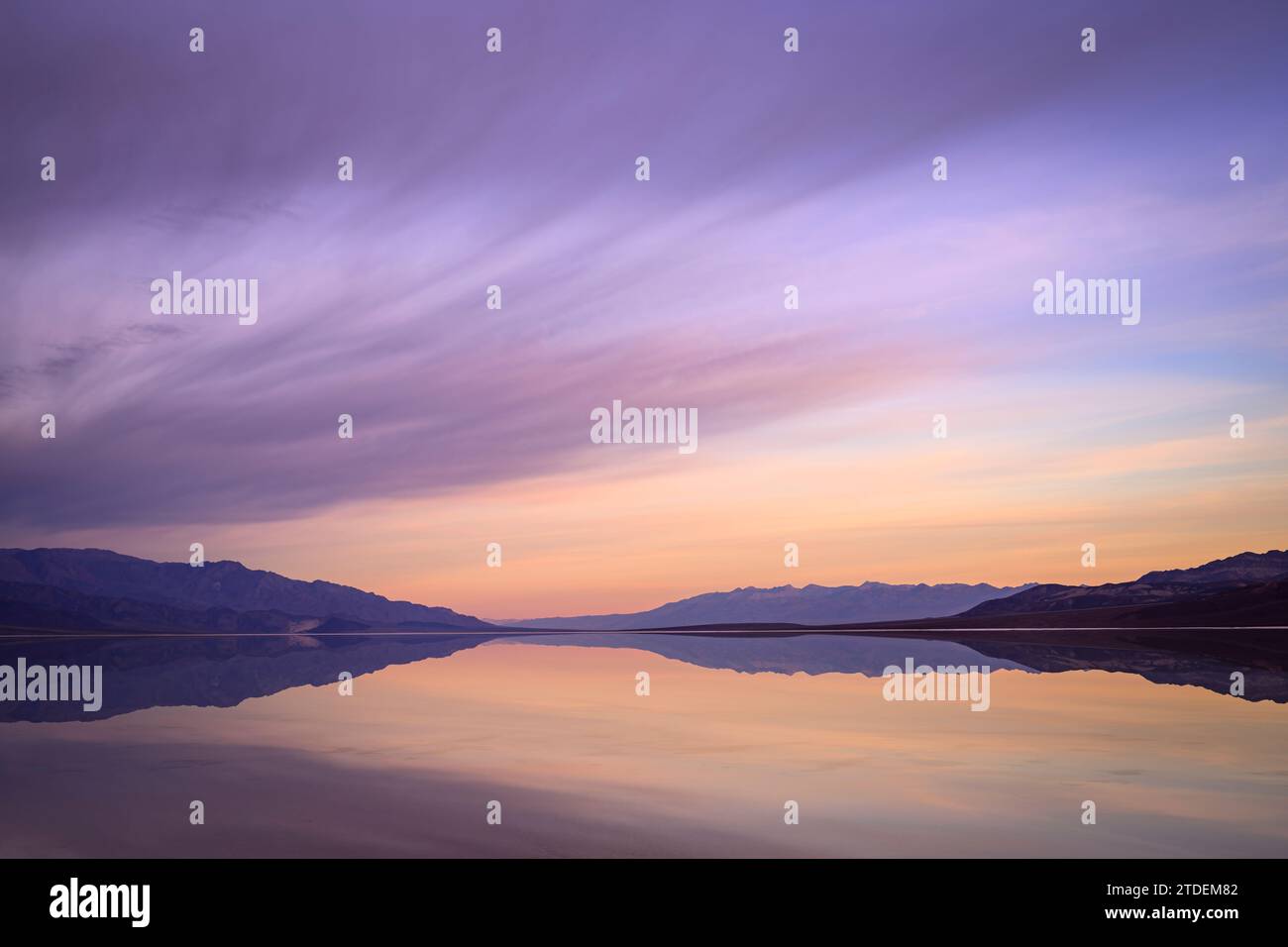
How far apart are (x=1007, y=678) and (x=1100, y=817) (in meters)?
27.4

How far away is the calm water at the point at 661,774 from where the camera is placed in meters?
13.8

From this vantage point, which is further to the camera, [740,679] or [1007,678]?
[740,679]

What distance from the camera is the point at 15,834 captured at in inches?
572

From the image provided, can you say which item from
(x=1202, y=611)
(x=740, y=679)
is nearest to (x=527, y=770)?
(x=740, y=679)

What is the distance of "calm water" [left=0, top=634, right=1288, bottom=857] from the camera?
13773mm

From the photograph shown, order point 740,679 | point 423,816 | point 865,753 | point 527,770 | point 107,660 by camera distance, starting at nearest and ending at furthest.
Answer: point 423,816
point 527,770
point 865,753
point 740,679
point 107,660

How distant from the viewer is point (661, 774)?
1867 centimetres

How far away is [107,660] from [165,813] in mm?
61415
